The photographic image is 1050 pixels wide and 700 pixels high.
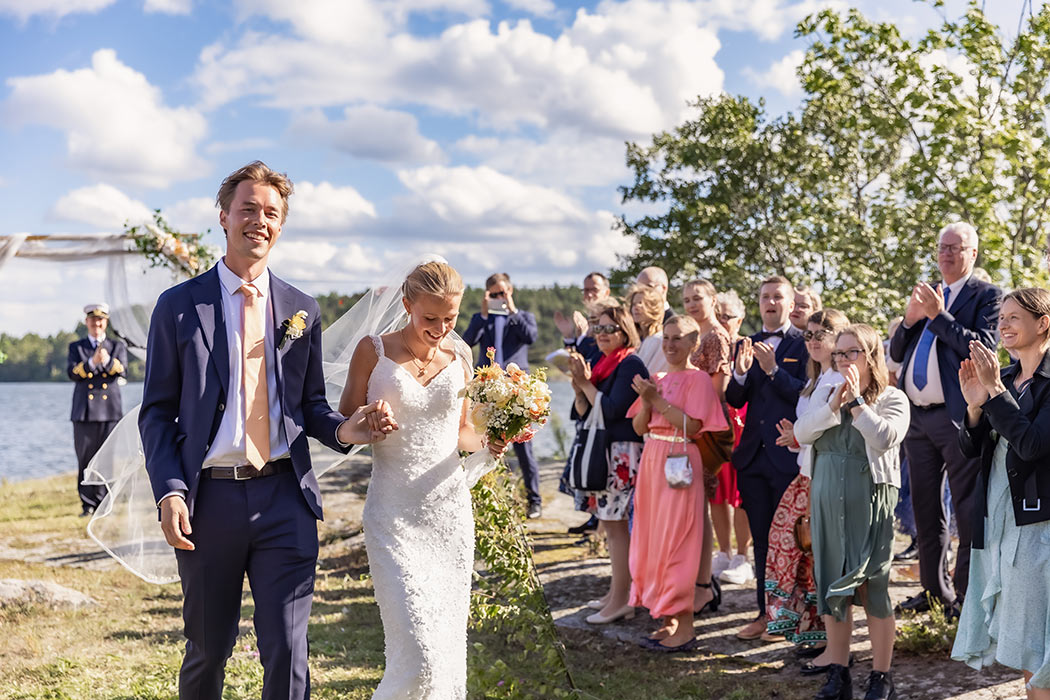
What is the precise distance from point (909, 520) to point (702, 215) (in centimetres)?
1388

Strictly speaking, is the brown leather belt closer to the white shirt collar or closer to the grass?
the white shirt collar

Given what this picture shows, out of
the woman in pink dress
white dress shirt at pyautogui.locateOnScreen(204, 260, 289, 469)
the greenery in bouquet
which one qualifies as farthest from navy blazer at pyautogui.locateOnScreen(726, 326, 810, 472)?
the greenery in bouquet

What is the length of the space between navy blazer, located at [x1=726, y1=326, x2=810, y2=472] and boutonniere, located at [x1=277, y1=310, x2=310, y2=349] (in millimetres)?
3477

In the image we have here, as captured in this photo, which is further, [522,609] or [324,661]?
[324,661]

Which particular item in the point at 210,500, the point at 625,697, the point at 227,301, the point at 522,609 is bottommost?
the point at 625,697

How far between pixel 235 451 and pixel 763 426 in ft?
12.3

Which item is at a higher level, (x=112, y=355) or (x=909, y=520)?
(x=112, y=355)

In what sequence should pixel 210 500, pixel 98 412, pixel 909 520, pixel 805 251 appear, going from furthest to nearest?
pixel 805 251, pixel 98 412, pixel 909 520, pixel 210 500

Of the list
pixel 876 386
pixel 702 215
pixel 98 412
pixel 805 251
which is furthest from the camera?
pixel 702 215

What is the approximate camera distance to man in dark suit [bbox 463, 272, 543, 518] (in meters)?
9.74

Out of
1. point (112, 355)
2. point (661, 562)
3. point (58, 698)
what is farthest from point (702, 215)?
point (58, 698)

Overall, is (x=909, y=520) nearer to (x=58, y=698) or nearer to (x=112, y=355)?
(x=58, y=698)

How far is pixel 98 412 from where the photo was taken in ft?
39.1

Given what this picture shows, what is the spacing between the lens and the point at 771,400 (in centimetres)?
633
